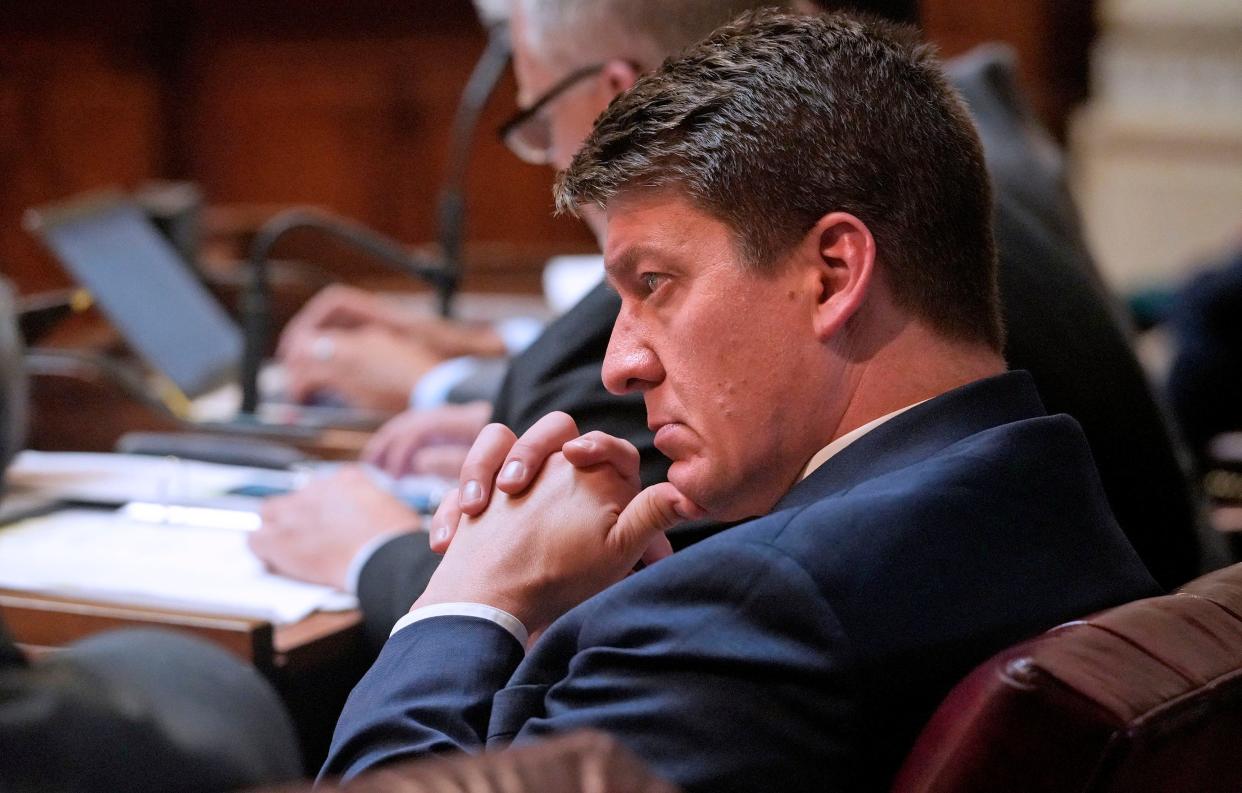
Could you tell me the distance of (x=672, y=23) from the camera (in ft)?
5.20

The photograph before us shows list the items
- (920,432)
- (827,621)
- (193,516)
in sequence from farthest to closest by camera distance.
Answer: (193,516) → (920,432) → (827,621)

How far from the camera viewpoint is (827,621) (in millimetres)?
849

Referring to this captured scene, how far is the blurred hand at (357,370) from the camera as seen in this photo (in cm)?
249

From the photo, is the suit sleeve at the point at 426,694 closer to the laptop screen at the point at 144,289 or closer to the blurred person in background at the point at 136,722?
the blurred person in background at the point at 136,722

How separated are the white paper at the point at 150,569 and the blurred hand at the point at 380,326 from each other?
0.91 metres

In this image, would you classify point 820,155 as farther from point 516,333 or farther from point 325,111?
point 325,111

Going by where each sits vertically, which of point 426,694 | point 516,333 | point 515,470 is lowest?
point 516,333

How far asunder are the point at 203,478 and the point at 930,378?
1.12 meters

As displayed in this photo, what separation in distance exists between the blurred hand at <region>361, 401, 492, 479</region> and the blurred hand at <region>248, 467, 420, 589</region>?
31 centimetres

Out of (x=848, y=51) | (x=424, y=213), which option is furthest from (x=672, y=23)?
(x=424, y=213)

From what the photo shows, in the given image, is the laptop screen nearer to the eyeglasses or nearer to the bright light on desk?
the bright light on desk

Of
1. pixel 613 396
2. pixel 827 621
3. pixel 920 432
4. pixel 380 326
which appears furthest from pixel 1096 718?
pixel 380 326

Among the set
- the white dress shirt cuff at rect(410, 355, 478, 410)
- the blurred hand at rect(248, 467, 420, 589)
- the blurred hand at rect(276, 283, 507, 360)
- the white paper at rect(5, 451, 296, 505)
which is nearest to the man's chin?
the blurred hand at rect(248, 467, 420, 589)

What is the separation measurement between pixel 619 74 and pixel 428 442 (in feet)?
1.99
